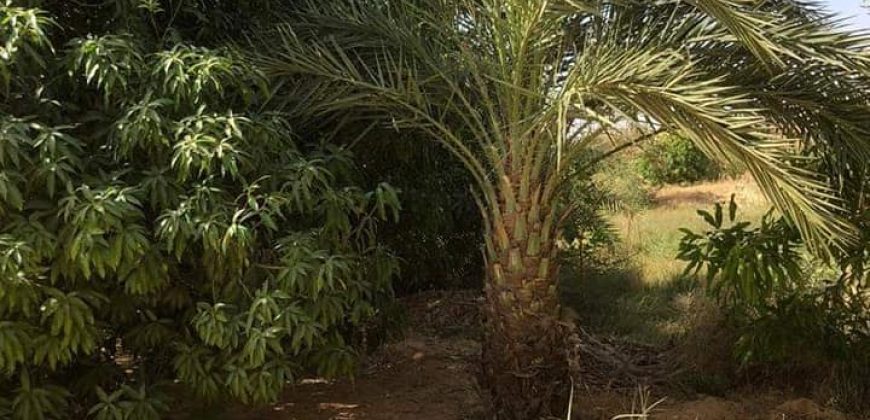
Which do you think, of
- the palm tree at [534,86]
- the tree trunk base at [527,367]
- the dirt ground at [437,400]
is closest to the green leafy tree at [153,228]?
the palm tree at [534,86]

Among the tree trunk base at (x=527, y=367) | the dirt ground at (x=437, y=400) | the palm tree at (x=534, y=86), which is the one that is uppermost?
the palm tree at (x=534, y=86)

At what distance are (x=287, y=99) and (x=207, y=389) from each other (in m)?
1.70

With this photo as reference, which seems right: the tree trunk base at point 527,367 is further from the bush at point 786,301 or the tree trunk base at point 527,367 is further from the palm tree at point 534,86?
the bush at point 786,301

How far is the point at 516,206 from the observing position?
4.72 meters

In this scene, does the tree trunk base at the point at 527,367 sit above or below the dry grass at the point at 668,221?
below

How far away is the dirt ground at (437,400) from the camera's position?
5289 mm

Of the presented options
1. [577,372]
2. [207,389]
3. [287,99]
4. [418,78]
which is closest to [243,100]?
[287,99]

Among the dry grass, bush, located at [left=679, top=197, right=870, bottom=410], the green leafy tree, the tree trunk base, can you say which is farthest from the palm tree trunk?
the dry grass

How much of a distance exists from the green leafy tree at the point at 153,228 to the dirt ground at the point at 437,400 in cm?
103

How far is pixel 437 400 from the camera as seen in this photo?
19.1ft

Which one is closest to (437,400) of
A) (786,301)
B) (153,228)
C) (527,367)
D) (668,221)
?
(527,367)

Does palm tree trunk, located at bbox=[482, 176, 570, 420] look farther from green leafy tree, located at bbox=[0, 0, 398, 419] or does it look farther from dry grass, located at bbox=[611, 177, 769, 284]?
dry grass, located at bbox=[611, 177, 769, 284]

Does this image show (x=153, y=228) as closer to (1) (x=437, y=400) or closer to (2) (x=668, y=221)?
(1) (x=437, y=400)

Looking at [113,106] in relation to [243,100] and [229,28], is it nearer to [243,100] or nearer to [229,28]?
[243,100]
